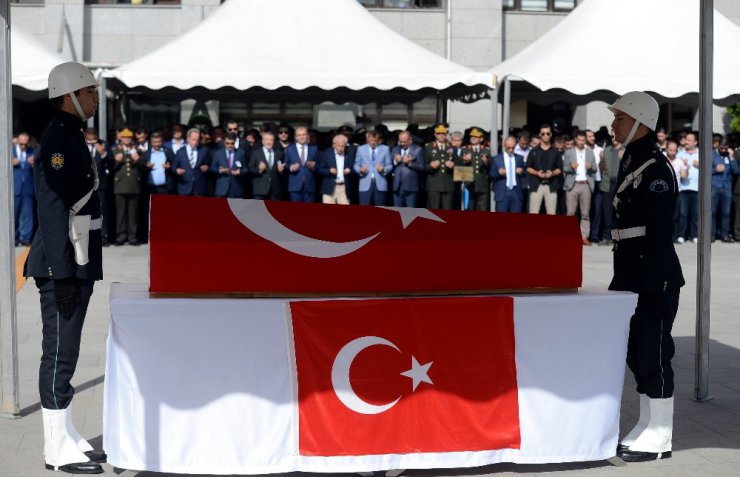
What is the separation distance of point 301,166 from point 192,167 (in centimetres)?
175

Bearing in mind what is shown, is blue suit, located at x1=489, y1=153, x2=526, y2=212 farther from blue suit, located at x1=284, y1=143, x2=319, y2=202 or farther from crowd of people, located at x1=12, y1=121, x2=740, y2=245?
blue suit, located at x1=284, y1=143, x2=319, y2=202

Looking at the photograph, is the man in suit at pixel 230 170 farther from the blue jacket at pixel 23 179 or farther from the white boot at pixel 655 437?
the white boot at pixel 655 437

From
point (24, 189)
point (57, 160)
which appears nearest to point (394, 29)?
point (24, 189)

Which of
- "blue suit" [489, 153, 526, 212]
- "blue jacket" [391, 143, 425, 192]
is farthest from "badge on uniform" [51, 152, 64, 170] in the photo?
"blue suit" [489, 153, 526, 212]

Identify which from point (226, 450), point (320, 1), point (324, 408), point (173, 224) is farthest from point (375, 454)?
point (320, 1)

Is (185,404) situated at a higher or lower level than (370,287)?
lower

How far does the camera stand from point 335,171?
18266mm

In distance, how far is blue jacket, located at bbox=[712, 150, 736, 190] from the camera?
20.2m

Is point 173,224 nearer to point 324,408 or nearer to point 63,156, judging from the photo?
point 63,156

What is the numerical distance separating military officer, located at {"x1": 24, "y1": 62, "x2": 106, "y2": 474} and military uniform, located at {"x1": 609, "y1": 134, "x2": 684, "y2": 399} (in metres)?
2.82

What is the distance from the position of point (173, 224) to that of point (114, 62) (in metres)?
20.1

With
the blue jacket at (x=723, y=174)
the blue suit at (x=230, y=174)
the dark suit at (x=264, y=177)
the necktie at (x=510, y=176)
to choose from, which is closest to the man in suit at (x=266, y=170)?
the dark suit at (x=264, y=177)

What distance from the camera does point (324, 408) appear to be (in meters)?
5.61

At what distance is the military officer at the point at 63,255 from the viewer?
18.8 ft
